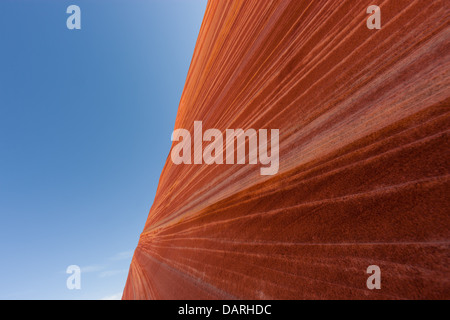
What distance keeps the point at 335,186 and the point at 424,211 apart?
0.13 m

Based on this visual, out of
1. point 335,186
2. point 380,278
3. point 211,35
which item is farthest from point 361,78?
point 211,35

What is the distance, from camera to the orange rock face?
25 cm

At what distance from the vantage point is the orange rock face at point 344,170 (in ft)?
0.83

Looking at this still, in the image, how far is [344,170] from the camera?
364mm

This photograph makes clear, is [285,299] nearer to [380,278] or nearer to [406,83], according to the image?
[380,278]

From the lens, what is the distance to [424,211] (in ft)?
0.80

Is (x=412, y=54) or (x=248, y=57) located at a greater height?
(x=248, y=57)

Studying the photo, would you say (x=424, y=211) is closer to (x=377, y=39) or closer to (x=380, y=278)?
(x=380, y=278)
